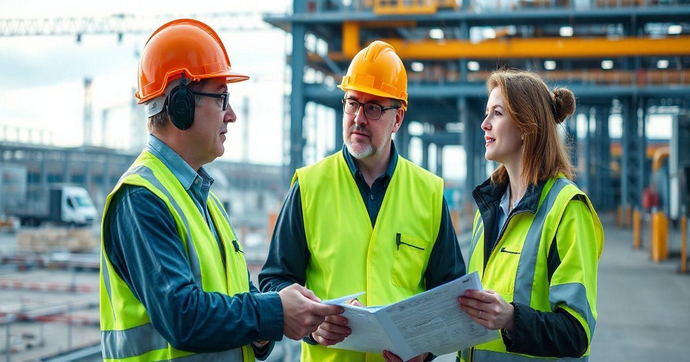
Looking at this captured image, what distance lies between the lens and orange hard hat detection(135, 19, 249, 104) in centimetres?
221

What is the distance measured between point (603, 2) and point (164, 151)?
28.1 m

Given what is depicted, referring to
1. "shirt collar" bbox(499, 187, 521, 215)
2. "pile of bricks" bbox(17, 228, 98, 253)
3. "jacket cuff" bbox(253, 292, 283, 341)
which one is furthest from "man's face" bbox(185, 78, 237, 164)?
"pile of bricks" bbox(17, 228, 98, 253)

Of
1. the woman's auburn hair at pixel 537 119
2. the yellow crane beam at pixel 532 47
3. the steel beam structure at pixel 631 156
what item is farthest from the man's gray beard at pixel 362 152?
the steel beam structure at pixel 631 156

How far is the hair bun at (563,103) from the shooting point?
2740mm

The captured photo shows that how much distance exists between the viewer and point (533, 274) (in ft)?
8.13

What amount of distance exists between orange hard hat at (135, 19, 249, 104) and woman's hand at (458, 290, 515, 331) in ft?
3.57

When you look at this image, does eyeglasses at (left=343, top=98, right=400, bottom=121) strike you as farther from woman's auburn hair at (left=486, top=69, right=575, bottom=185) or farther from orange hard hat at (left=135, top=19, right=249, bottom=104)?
orange hard hat at (left=135, top=19, right=249, bottom=104)

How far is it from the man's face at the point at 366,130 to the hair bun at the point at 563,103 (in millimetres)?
749

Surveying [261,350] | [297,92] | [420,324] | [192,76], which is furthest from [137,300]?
[297,92]

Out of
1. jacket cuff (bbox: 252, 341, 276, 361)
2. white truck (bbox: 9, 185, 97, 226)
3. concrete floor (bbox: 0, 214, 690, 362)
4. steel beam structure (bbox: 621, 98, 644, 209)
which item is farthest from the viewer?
white truck (bbox: 9, 185, 97, 226)

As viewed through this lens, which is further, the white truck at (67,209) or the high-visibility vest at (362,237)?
the white truck at (67,209)

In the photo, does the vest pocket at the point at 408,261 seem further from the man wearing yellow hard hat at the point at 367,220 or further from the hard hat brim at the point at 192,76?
the hard hat brim at the point at 192,76

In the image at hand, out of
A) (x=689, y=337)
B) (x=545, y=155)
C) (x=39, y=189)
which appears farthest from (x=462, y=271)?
(x=39, y=189)

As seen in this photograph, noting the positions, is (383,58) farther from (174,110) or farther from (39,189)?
(39,189)
